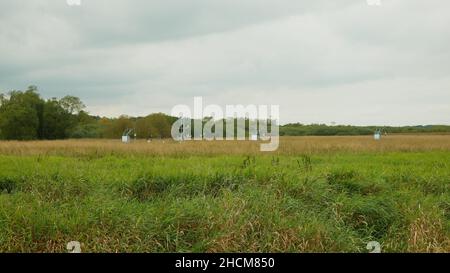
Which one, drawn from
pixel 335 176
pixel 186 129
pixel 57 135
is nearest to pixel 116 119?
pixel 57 135

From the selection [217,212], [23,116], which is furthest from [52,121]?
[217,212]

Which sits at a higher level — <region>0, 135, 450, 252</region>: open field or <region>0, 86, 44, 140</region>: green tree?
<region>0, 86, 44, 140</region>: green tree

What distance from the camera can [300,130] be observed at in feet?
126

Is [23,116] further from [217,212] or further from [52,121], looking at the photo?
[217,212]

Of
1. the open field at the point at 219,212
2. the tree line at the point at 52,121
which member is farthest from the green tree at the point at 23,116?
the open field at the point at 219,212

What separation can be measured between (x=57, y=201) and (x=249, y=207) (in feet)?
10.4

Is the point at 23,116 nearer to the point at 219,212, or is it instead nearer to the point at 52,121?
the point at 52,121

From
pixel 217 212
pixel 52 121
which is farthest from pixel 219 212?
pixel 52 121

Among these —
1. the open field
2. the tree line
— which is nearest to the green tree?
the tree line

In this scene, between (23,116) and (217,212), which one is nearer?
(217,212)

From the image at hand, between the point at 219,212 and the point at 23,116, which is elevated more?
the point at 23,116

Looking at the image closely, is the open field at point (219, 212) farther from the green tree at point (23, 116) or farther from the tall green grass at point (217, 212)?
the green tree at point (23, 116)

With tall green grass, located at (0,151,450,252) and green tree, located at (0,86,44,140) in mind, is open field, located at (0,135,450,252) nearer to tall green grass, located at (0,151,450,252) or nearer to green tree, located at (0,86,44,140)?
tall green grass, located at (0,151,450,252)
